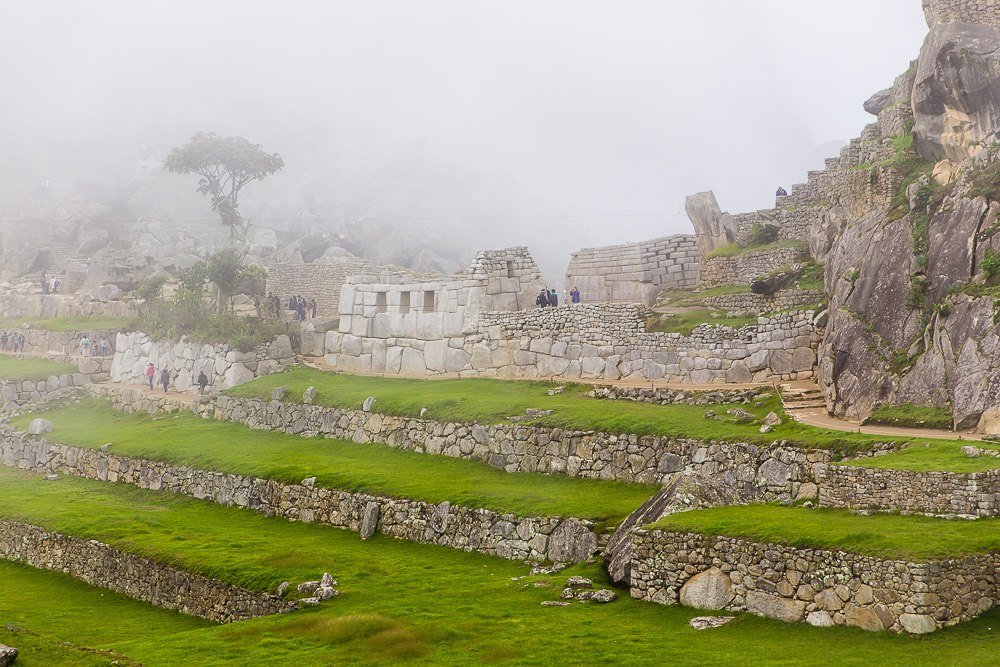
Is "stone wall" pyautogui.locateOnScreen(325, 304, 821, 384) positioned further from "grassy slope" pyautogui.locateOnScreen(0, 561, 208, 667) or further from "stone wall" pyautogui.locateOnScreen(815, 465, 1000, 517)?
"grassy slope" pyautogui.locateOnScreen(0, 561, 208, 667)

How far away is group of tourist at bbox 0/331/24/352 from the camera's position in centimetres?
4203

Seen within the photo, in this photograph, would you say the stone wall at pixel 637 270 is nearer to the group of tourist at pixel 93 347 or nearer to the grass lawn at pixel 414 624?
the grass lawn at pixel 414 624

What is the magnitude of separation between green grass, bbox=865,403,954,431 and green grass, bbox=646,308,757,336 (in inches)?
269

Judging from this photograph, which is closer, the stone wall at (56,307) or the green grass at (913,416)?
the green grass at (913,416)

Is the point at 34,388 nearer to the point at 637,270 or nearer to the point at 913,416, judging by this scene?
the point at 637,270

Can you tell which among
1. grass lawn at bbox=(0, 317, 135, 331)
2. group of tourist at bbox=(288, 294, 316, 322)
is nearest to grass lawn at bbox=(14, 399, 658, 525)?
grass lawn at bbox=(0, 317, 135, 331)

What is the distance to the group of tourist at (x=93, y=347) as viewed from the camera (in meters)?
38.6

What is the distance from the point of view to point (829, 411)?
19.5 meters

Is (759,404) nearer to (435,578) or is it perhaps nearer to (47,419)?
(435,578)

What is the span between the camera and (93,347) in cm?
3891

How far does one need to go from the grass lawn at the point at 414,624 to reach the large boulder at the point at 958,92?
13.1 meters

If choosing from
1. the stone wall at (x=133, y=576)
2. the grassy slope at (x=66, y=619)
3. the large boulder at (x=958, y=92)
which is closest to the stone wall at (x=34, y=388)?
the stone wall at (x=133, y=576)

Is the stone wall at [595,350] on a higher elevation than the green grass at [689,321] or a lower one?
lower

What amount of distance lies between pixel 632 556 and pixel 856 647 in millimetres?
3608
